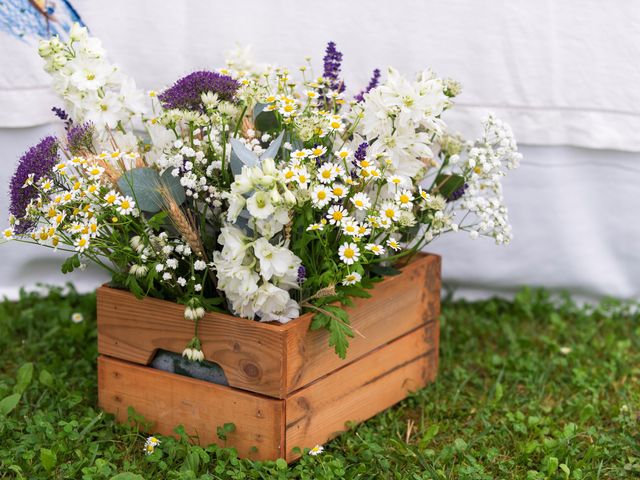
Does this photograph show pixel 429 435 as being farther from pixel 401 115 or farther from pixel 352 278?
pixel 401 115

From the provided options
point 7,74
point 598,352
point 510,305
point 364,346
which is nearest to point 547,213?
point 510,305

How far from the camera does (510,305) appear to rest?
2.55m

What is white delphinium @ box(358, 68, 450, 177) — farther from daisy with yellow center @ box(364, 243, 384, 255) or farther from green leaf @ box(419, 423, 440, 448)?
green leaf @ box(419, 423, 440, 448)

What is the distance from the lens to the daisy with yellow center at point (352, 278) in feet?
4.89

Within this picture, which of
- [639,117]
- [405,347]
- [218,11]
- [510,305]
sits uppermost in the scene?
[218,11]

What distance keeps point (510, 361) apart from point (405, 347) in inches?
14.4

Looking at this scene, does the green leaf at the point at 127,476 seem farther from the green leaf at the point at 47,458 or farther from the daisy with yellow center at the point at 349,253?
the daisy with yellow center at the point at 349,253

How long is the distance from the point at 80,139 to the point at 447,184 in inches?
29.2

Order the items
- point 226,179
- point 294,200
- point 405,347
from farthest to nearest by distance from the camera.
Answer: point 405,347, point 226,179, point 294,200

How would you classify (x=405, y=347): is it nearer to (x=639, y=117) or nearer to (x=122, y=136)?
(x=122, y=136)

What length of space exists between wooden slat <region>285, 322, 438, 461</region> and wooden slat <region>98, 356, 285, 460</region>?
0.04 metres

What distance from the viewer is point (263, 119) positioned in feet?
5.57

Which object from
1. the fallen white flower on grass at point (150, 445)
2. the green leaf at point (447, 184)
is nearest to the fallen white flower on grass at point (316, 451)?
the fallen white flower on grass at point (150, 445)

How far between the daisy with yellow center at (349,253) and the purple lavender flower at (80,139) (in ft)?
1.65
